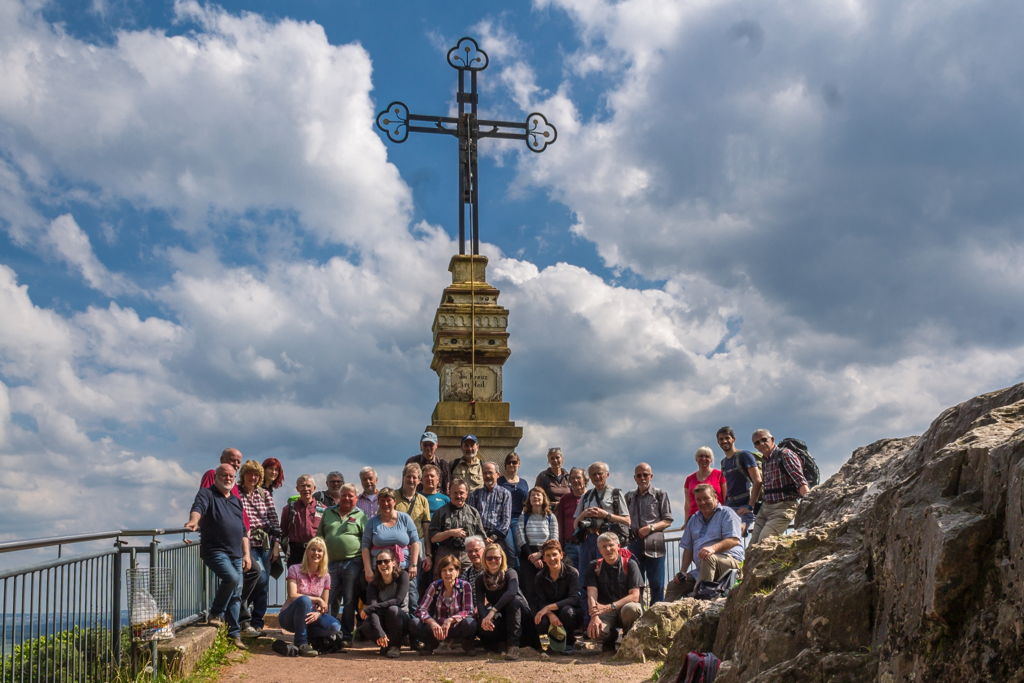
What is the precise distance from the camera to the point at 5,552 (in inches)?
201

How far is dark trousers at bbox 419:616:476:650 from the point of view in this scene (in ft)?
30.0

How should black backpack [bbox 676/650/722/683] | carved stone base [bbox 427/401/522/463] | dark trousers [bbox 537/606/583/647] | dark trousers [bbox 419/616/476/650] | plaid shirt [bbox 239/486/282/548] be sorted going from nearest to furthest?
black backpack [bbox 676/650/722/683] < dark trousers [bbox 419/616/476/650] < dark trousers [bbox 537/606/583/647] < plaid shirt [bbox 239/486/282/548] < carved stone base [bbox 427/401/522/463]

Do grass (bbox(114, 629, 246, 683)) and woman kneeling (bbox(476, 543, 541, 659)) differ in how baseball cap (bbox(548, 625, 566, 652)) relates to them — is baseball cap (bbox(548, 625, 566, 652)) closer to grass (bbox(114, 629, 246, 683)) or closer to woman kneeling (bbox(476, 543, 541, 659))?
woman kneeling (bbox(476, 543, 541, 659))

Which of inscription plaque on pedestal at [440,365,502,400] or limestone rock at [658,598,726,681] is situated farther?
inscription plaque on pedestal at [440,365,502,400]

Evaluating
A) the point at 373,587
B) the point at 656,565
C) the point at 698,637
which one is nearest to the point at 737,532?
the point at 656,565

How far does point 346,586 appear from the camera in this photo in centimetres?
961

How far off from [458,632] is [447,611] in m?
0.26

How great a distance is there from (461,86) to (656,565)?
314 inches

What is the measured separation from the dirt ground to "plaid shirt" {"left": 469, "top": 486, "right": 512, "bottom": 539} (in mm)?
1234

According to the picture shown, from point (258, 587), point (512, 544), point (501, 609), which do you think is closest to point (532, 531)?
point (512, 544)

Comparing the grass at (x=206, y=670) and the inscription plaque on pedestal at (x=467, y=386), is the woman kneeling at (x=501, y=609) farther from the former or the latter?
the inscription plaque on pedestal at (x=467, y=386)

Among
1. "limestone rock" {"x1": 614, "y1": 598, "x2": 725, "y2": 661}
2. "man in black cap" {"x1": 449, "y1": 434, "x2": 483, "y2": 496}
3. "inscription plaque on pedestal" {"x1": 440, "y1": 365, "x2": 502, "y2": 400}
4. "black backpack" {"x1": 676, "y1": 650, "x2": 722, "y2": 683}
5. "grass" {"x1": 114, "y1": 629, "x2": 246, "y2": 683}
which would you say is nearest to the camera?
"black backpack" {"x1": 676, "y1": 650, "x2": 722, "y2": 683}

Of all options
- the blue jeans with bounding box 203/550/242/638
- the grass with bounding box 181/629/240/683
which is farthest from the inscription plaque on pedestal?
the grass with bounding box 181/629/240/683

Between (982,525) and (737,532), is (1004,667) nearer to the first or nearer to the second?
(982,525)
